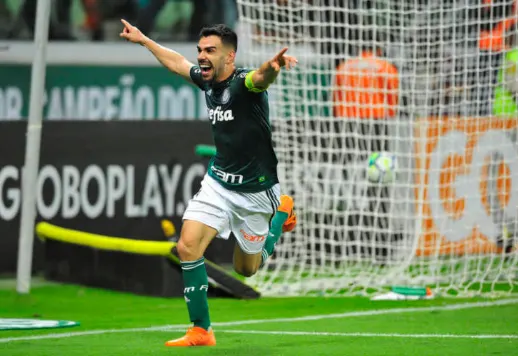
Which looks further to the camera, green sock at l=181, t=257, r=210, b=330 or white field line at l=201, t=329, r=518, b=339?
white field line at l=201, t=329, r=518, b=339

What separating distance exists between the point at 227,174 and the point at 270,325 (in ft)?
4.76

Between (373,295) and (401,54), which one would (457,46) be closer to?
(401,54)

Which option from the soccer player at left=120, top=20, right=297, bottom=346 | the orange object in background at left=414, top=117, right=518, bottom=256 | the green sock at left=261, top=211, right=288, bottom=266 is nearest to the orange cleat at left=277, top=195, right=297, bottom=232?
the green sock at left=261, top=211, right=288, bottom=266

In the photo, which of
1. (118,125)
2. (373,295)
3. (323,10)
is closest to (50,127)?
(118,125)

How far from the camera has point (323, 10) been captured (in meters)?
12.2

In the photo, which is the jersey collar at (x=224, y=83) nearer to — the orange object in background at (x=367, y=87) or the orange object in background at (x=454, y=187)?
the orange object in background at (x=367, y=87)

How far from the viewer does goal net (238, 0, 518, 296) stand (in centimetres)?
1190

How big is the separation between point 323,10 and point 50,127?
9.43 feet

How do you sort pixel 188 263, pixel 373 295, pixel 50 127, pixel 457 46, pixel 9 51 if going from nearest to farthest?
pixel 188 263 → pixel 373 295 → pixel 457 46 → pixel 50 127 → pixel 9 51

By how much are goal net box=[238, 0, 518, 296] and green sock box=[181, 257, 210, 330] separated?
3717 mm

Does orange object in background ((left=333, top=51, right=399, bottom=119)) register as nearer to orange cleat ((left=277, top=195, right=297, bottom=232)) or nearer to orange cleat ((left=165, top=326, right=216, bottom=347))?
orange cleat ((left=277, top=195, right=297, bottom=232))

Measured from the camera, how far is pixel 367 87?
12297 mm

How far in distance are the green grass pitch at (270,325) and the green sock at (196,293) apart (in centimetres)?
21

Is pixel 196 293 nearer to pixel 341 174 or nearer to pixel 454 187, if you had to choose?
pixel 341 174
